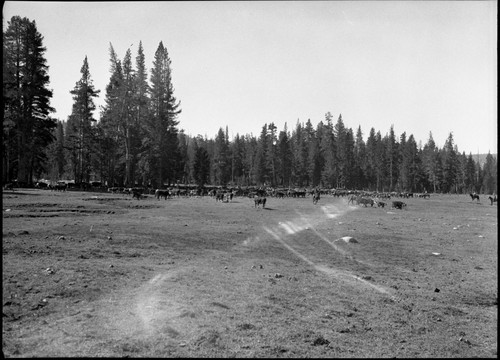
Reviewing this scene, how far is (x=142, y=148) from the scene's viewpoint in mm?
53031

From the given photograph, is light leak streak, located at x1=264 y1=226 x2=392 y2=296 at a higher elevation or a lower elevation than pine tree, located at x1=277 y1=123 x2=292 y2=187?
lower

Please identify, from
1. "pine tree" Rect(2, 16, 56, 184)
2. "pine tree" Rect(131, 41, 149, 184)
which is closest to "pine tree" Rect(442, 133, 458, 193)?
"pine tree" Rect(131, 41, 149, 184)

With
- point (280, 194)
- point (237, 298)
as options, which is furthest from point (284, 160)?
point (237, 298)

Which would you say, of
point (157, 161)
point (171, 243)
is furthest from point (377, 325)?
point (157, 161)

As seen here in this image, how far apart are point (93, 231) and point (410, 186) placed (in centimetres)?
10639

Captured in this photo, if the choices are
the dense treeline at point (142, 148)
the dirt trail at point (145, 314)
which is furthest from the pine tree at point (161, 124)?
the dirt trail at point (145, 314)

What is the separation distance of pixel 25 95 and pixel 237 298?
128 feet

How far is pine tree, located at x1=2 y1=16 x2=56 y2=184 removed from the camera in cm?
3662

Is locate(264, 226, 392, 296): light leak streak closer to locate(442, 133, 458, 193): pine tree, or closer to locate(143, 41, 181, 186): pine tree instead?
locate(143, 41, 181, 186): pine tree

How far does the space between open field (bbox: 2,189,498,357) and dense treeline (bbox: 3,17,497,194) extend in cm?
1461

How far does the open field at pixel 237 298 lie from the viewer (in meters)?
Result: 5.70

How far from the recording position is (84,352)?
509 cm

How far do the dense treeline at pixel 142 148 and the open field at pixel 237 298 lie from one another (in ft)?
47.9

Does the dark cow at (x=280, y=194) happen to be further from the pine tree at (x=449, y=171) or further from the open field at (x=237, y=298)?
the pine tree at (x=449, y=171)
